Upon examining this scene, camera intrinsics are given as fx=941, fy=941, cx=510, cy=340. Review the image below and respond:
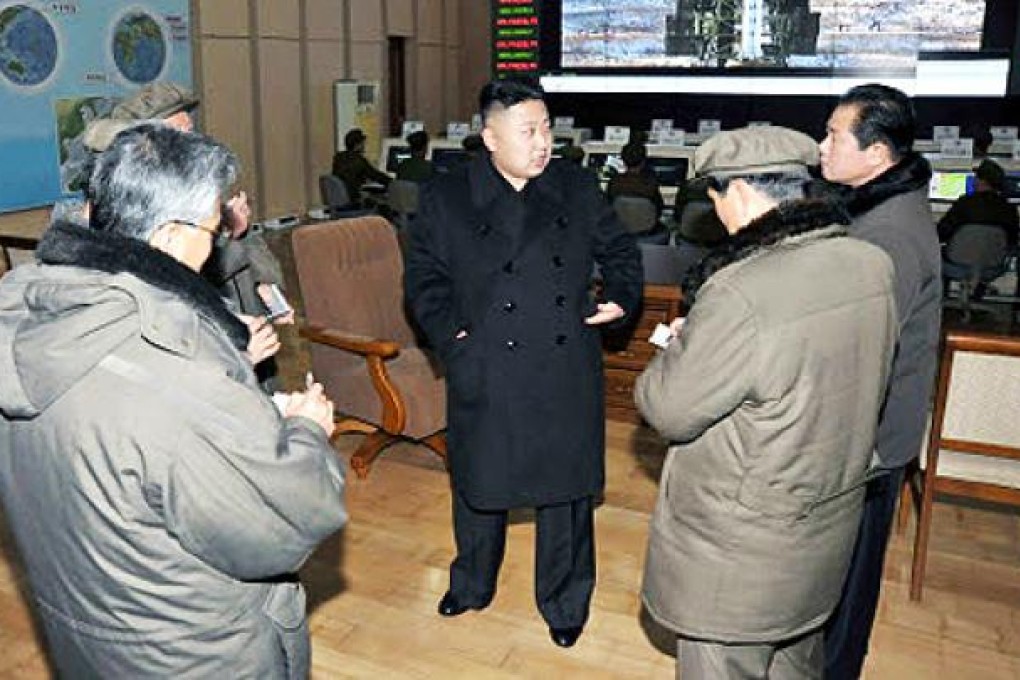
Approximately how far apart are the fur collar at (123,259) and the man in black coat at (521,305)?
119cm

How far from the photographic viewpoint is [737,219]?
Answer: 1764 mm

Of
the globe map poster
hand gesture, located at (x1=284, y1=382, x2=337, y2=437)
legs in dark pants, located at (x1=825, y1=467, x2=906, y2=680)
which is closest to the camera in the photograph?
hand gesture, located at (x1=284, y1=382, x2=337, y2=437)

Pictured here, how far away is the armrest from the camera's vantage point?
3.70m

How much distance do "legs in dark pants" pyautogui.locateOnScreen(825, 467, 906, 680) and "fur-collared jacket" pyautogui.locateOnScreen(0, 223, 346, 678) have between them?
1475 mm

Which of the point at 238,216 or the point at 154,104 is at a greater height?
the point at 154,104

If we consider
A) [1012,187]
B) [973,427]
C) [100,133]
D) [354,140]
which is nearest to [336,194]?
[354,140]

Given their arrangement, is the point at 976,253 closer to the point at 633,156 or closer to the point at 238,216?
the point at 633,156

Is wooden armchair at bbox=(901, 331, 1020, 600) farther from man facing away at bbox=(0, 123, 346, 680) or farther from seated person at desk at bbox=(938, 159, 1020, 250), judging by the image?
seated person at desk at bbox=(938, 159, 1020, 250)

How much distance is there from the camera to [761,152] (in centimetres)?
170

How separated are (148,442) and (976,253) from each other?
20.1 ft

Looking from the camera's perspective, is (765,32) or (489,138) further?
(765,32)

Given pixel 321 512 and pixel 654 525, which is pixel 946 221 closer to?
pixel 654 525

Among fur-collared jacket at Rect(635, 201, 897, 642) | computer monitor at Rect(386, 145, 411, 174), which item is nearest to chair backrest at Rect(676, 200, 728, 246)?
computer monitor at Rect(386, 145, 411, 174)

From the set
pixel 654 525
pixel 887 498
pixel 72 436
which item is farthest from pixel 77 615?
pixel 887 498
